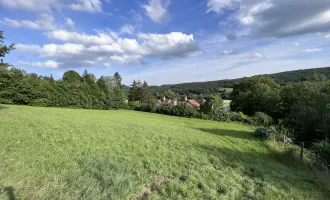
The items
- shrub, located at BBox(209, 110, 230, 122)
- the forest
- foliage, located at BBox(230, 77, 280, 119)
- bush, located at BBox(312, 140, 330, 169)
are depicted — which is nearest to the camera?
bush, located at BBox(312, 140, 330, 169)

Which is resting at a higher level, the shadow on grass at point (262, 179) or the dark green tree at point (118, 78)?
the dark green tree at point (118, 78)

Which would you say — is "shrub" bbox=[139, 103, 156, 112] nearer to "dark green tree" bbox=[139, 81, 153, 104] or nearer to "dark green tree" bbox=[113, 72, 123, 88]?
"dark green tree" bbox=[139, 81, 153, 104]

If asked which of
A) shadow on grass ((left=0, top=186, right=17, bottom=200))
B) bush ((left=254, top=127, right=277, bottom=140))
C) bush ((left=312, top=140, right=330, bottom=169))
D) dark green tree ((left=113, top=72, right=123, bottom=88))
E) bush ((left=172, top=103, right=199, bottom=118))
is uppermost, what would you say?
dark green tree ((left=113, top=72, right=123, bottom=88))

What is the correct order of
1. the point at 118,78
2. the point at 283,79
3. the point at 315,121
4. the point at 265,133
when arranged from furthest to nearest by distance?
the point at 283,79 → the point at 118,78 → the point at 315,121 → the point at 265,133

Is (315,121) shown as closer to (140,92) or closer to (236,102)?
(236,102)

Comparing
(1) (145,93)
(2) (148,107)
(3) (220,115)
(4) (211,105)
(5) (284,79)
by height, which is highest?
(5) (284,79)

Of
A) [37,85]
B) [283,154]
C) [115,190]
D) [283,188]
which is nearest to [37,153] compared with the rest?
[115,190]

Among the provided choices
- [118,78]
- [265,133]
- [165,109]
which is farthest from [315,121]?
[118,78]

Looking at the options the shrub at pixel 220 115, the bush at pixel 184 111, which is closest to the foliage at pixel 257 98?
Answer: the shrub at pixel 220 115

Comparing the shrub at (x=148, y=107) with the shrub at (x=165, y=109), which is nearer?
the shrub at (x=165, y=109)

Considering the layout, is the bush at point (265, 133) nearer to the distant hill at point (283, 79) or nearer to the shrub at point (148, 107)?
the shrub at point (148, 107)

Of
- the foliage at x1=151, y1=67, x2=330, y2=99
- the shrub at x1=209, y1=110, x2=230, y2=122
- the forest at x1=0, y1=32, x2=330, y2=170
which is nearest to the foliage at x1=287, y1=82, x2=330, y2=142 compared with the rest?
the forest at x1=0, y1=32, x2=330, y2=170

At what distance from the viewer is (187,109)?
34.8m

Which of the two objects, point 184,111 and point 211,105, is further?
point 184,111
